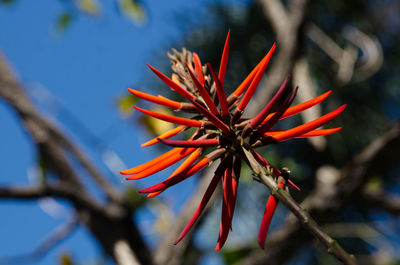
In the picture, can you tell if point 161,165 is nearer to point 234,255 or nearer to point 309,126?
point 309,126

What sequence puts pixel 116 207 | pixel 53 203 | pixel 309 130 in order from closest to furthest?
1. pixel 309 130
2. pixel 116 207
3. pixel 53 203

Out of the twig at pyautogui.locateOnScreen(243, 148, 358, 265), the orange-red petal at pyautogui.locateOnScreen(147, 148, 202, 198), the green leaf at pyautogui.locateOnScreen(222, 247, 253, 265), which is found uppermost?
the orange-red petal at pyautogui.locateOnScreen(147, 148, 202, 198)

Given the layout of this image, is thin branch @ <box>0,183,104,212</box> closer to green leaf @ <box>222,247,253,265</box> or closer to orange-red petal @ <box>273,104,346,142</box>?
green leaf @ <box>222,247,253,265</box>

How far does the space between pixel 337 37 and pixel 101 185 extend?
2.15m

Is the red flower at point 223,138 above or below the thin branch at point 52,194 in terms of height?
above

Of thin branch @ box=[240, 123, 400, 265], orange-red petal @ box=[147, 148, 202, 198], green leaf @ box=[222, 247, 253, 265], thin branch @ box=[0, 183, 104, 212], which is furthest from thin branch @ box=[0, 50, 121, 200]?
orange-red petal @ box=[147, 148, 202, 198]

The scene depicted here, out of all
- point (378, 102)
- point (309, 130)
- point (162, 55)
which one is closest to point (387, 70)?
point (378, 102)

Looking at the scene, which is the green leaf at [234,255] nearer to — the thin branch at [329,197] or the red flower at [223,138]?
the thin branch at [329,197]

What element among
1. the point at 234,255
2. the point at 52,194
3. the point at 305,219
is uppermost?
the point at 305,219

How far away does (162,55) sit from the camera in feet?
10.2

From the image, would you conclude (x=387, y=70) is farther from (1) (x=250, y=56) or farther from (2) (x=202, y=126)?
(2) (x=202, y=126)

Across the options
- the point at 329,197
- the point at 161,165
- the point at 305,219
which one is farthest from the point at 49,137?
the point at 305,219

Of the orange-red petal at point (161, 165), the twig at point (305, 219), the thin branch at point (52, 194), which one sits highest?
the orange-red petal at point (161, 165)

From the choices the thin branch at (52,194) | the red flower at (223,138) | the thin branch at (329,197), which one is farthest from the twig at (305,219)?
A: the thin branch at (52,194)
